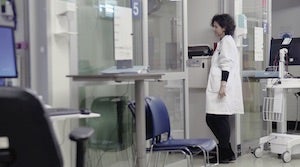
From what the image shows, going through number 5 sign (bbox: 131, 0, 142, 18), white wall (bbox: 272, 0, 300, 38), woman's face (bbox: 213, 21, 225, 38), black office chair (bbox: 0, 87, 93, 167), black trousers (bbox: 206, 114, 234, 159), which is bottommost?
black trousers (bbox: 206, 114, 234, 159)

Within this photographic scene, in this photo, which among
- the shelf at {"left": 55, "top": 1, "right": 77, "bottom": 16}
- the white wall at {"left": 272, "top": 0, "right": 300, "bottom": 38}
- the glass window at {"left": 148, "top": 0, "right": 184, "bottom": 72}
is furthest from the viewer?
the white wall at {"left": 272, "top": 0, "right": 300, "bottom": 38}

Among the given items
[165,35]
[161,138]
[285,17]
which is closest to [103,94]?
[161,138]

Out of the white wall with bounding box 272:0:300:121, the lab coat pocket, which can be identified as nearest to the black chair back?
the lab coat pocket

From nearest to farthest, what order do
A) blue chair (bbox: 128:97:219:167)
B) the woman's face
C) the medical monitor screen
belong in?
1. the medical monitor screen
2. blue chair (bbox: 128:97:219:167)
3. the woman's face

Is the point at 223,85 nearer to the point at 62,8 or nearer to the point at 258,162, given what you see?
the point at 258,162

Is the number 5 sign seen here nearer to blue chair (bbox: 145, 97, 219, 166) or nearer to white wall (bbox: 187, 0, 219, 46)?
blue chair (bbox: 145, 97, 219, 166)

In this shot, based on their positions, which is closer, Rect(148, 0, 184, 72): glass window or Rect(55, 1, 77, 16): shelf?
Rect(55, 1, 77, 16): shelf

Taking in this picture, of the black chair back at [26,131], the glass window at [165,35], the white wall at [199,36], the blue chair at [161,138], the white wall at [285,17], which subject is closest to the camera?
the black chair back at [26,131]

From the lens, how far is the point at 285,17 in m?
7.43

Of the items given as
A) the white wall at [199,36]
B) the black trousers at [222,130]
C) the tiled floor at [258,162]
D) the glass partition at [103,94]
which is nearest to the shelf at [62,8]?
the glass partition at [103,94]

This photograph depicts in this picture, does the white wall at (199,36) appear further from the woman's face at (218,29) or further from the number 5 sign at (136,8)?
the number 5 sign at (136,8)

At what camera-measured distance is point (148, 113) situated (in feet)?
11.1

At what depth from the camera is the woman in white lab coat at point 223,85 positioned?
4512 millimetres

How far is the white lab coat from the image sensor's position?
4520mm
